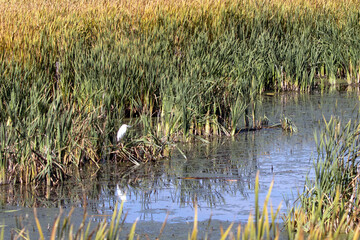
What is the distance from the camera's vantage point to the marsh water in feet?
12.7

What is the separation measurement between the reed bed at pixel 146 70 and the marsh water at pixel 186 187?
212 mm

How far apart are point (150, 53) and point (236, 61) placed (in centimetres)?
Answer: 107

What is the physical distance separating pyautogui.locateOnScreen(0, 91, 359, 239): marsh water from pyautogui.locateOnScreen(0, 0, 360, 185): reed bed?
8.3 inches

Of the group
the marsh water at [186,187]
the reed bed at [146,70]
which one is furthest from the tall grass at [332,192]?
the reed bed at [146,70]

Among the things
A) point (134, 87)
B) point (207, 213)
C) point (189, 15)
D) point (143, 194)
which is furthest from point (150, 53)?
point (207, 213)

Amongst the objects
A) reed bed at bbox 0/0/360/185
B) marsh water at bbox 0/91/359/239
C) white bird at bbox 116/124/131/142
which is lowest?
marsh water at bbox 0/91/359/239

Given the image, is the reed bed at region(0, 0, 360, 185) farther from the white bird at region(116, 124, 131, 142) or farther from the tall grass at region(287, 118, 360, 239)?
the tall grass at region(287, 118, 360, 239)

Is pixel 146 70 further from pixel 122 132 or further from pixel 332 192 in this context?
pixel 332 192

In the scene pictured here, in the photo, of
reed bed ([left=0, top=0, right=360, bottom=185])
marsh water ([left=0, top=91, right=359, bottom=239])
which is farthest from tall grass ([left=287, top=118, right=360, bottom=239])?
reed bed ([left=0, top=0, right=360, bottom=185])

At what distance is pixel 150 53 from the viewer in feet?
24.8

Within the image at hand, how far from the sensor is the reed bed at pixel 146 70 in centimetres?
492

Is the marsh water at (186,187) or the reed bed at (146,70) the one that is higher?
the reed bed at (146,70)

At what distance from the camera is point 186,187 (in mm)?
4566

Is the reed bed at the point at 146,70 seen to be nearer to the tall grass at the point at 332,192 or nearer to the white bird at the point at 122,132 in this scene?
the white bird at the point at 122,132
